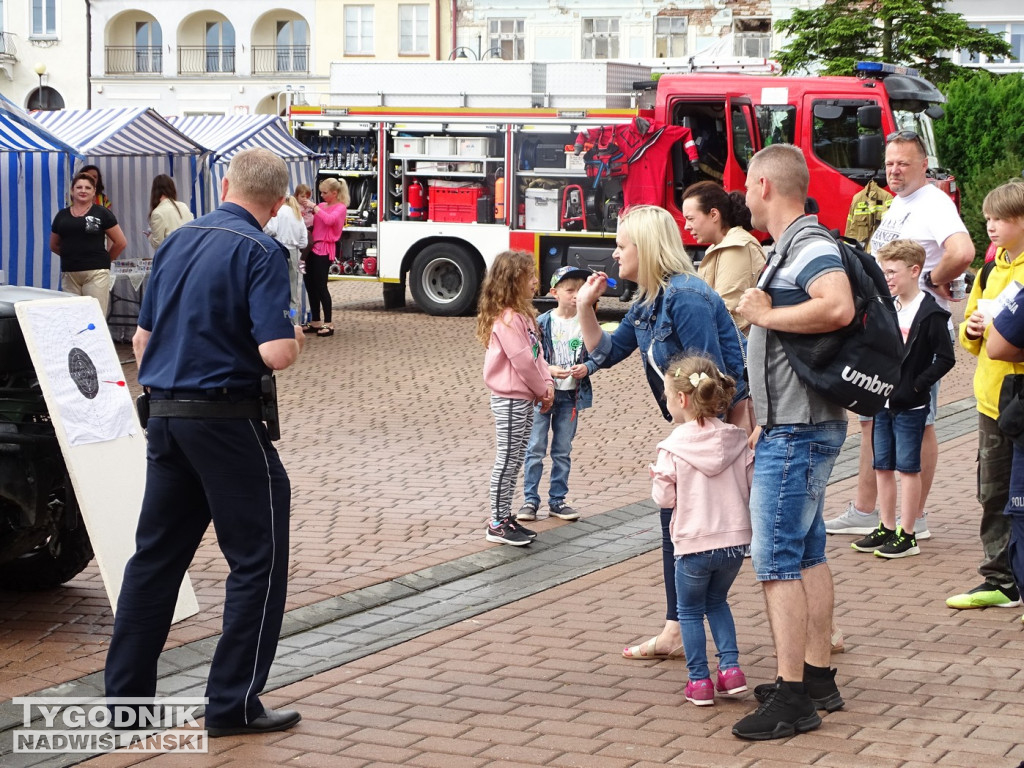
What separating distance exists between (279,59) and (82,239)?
38740 mm

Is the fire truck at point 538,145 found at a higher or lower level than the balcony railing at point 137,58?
lower

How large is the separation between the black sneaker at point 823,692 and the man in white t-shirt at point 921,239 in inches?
102

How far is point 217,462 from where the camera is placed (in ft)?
15.4

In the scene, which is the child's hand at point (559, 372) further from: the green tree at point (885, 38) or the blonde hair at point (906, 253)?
the green tree at point (885, 38)

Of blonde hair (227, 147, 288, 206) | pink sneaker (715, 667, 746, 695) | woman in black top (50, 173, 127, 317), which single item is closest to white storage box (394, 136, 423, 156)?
woman in black top (50, 173, 127, 317)

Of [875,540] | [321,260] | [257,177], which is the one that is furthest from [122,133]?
[257,177]

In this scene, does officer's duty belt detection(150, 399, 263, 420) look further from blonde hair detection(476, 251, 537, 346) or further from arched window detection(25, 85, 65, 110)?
arched window detection(25, 85, 65, 110)

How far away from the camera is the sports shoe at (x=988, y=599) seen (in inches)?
251

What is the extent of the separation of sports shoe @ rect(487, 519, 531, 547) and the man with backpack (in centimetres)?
277

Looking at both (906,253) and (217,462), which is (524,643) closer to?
(217,462)

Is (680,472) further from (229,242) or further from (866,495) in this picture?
(866,495)

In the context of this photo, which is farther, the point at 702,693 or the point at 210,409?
the point at 702,693

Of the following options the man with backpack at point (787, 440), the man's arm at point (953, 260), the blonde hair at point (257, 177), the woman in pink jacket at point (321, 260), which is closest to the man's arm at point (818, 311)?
the man with backpack at point (787, 440)

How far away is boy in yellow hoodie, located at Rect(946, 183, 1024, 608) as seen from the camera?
6.04m
